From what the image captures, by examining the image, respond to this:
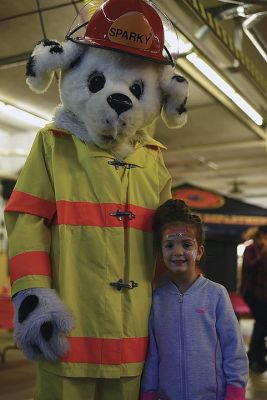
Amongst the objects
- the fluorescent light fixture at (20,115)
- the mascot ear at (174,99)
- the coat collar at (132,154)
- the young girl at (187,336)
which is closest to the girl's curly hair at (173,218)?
the young girl at (187,336)

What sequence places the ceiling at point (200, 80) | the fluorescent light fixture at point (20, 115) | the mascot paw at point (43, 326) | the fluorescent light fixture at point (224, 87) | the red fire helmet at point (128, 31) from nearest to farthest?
1. the mascot paw at point (43, 326)
2. the red fire helmet at point (128, 31)
3. the ceiling at point (200, 80)
4. the fluorescent light fixture at point (224, 87)
5. the fluorescent light fixture at point (20, 115)

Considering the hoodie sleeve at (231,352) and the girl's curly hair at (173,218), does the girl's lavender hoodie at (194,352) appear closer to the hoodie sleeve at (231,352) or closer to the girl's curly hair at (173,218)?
the hoodie sleeve at (231,352)

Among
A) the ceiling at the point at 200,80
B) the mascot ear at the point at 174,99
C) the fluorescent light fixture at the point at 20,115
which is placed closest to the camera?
the mascot ear at the point at 174,99

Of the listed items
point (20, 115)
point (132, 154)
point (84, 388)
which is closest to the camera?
point (84, 388)

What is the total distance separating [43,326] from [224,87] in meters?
4.86

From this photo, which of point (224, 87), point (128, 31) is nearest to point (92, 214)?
point (128, 31)

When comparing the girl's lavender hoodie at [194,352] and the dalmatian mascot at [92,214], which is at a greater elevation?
the dalmatian mascot at [92,214]

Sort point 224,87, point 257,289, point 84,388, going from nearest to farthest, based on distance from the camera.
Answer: point 84,388, point 257,289, point 224,87

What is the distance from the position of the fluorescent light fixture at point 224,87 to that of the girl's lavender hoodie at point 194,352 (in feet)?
11.6

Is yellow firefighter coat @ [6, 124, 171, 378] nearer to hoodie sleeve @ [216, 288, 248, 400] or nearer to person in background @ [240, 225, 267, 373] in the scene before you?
hoodie sleeve @ [216, 288, 248, 400]

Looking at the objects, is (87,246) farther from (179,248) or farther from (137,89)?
(137,89)

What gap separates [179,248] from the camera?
1.83m

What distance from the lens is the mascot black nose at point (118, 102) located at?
5.55ft

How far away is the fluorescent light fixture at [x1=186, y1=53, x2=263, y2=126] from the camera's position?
16.7 feet
